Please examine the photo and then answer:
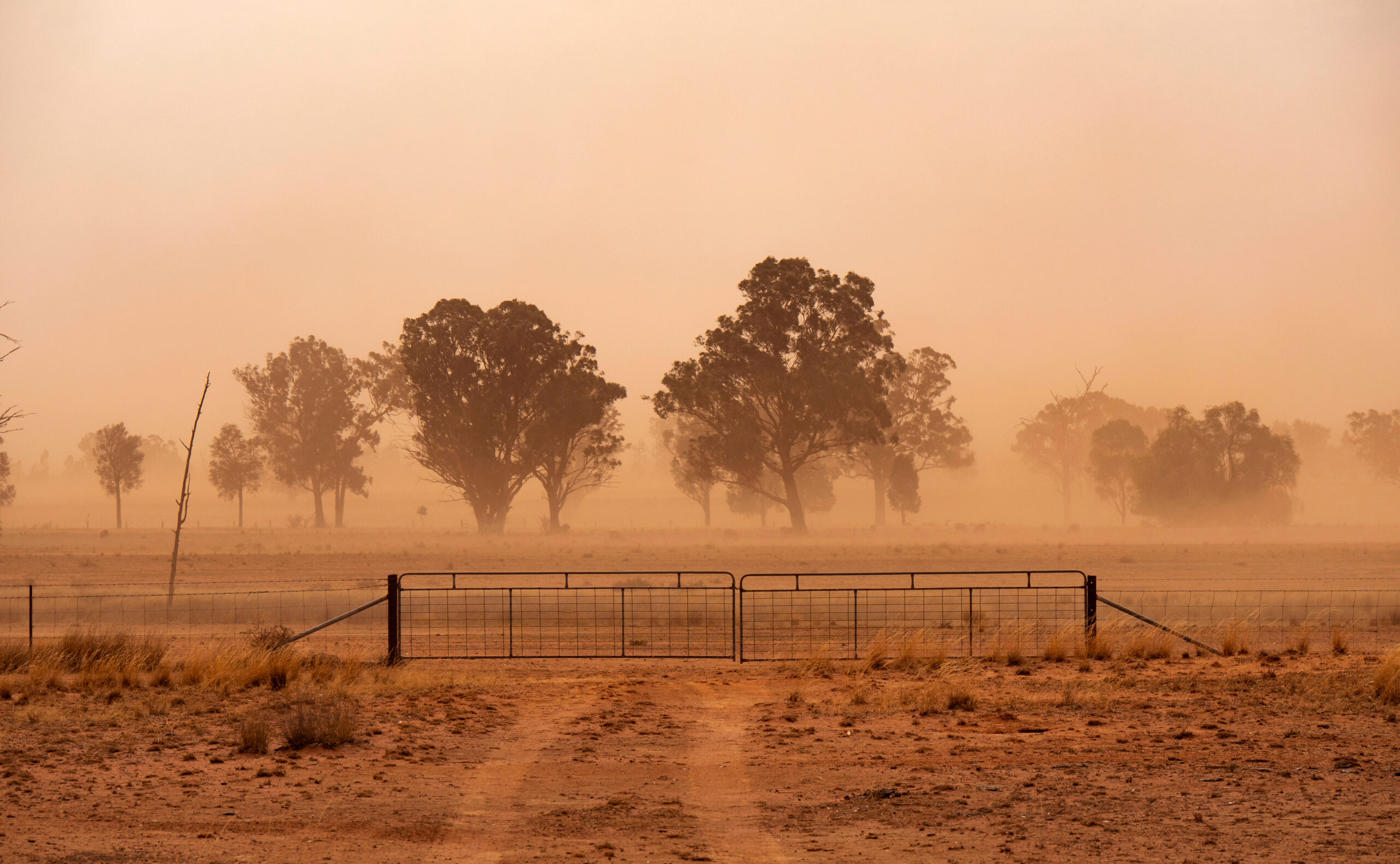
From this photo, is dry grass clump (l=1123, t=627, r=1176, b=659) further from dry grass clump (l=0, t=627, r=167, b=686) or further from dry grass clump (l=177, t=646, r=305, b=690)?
dry grass clump (l=0, t=627, r=167, b=686)

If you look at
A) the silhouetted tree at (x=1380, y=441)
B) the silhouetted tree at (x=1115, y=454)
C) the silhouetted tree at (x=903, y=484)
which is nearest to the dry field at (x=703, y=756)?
the silhouetted tree at (x=903, y=484)

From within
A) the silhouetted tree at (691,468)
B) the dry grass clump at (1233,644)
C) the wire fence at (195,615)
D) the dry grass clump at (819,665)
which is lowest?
the wire fence at (195,615)

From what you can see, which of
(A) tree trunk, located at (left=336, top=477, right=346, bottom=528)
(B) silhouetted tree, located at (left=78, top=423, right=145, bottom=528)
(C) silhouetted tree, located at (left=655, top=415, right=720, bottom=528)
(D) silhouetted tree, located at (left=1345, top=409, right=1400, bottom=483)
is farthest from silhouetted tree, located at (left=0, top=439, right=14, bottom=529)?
(D) silhouetted tree, located at (left=1345, top=409, right=1400, bottom=483)

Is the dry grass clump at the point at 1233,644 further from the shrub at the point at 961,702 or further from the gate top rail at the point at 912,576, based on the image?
the shrub at the point at 961,702

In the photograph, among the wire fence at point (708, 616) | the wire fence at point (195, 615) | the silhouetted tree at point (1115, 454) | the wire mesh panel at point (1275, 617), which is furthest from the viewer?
the silhouetted tree at point (1115, 454)

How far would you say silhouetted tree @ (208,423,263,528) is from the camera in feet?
292

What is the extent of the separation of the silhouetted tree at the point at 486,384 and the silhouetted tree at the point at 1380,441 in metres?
90.0

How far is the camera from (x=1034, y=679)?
13.5m

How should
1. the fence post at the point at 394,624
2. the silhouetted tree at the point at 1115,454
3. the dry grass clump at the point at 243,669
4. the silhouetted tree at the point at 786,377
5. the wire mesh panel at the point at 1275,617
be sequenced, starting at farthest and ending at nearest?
the silhouetted tree at the point at 1115,454
the silhouetted tree at the point at 786,377
the wire mesh panel at the point at 1275,617
the fence post at the point at 394,624
the dry grass clump at the point at 243,669

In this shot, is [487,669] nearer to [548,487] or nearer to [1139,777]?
[1139,777]

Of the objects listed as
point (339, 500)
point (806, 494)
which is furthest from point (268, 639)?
point (806, 494)

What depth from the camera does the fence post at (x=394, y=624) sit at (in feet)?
47.4

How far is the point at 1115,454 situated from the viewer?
93562 millimetres

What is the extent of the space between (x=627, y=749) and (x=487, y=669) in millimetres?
5527
